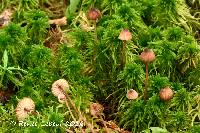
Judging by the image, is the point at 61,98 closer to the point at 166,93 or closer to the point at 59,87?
the point at 59,87

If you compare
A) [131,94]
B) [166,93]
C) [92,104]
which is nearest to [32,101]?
[92,104]

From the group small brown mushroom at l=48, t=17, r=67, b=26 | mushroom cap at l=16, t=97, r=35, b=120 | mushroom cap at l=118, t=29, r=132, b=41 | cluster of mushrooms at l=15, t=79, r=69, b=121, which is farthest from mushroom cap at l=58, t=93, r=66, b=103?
small brown mushroom at l=48, t=17, r=67, b=26

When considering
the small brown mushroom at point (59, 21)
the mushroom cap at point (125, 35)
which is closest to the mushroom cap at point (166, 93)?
the mushroom cap at point (125, 35)

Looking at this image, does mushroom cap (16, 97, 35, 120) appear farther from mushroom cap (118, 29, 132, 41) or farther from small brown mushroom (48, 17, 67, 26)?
small brown mushroom (48, 17, 67, 26)

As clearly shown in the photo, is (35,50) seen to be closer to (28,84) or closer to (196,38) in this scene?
(28,84)

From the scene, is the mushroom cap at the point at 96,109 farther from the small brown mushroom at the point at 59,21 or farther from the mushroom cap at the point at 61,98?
the small brown mushroom at the point at 59,21

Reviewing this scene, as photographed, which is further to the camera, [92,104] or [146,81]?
[92,104]
